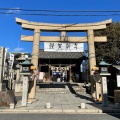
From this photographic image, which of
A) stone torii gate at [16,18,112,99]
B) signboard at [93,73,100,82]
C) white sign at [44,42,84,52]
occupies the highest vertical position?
stone torii gate at [16,18,112,99]

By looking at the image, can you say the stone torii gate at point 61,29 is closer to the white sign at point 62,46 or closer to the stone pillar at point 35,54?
the stone pillar at point 35,54

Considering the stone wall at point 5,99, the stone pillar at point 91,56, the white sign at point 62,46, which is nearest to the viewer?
the stone wall at point 5,99

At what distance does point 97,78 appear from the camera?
50.3 ft

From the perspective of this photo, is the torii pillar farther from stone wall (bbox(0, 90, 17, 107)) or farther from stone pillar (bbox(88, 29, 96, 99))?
stone wall (bbox(0, 90, 17, 107))

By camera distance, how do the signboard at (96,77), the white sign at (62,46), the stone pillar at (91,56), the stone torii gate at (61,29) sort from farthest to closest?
the white sign at (62,46)
the stone torii gate at (61,29)
the stone pillar at (91,56)
the signboard at (96,77)

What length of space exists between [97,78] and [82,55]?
2021 centimetres

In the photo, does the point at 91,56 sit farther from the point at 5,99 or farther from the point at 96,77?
the point at 5,99

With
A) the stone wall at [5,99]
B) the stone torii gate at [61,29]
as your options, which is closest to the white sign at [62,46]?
the stone torii gate at [61,29]

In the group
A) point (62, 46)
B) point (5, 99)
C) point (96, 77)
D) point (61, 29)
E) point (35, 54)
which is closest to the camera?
point (5, 99)

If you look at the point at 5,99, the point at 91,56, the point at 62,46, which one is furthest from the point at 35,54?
the point at 5,99

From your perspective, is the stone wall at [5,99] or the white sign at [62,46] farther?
the white sign at [62,46]

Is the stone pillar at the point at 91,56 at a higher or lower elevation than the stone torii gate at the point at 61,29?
lower

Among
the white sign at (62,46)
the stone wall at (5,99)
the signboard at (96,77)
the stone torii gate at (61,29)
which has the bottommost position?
the stone wall at (5,99)

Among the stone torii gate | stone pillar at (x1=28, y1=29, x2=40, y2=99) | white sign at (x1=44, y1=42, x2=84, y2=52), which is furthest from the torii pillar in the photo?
stone pillar at (x1=28, y1=29, x2=40, y2=99)
